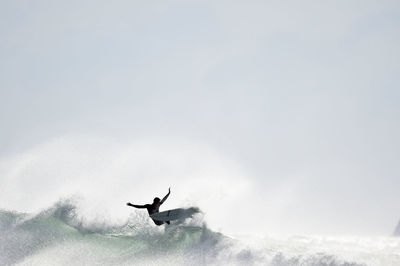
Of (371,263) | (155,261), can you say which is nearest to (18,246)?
(155,261)

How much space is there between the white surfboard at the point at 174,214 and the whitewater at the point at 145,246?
0.27m

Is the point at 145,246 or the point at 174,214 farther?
the point at 174,214

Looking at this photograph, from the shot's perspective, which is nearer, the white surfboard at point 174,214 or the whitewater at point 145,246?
the whitewater at point 145,246

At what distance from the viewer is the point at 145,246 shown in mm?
14102

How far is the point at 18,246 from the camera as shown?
1356 centimetres

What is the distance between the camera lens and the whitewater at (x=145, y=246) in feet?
37.9

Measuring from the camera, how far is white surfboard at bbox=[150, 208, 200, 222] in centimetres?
1474

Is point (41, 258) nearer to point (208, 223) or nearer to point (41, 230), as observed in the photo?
point (41, 230)

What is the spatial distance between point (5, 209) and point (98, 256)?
5.55 meters

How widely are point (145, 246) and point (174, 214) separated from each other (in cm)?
169

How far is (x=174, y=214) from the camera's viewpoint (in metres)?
15.2

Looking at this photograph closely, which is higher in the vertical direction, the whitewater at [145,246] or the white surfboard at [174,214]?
the white surfboard at [174,214]

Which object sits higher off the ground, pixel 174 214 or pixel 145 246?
pixel 174 214

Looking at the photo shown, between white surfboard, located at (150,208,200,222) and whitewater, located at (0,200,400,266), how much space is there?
0.27 meters
